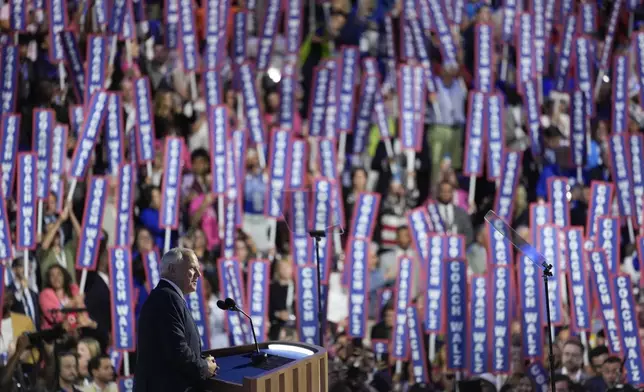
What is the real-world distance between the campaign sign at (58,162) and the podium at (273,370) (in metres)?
2.47

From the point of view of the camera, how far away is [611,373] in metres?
5.02

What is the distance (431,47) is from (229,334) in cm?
208

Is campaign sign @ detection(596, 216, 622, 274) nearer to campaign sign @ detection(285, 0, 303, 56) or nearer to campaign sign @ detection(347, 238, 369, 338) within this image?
campaign sign @ detection(347, 238, 369, 338)

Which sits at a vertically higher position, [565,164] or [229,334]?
[565,164]

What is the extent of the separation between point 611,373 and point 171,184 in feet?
8.90

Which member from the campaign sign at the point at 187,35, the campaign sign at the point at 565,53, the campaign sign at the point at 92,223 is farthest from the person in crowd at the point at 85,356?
the campaign sign at the point at 565,53

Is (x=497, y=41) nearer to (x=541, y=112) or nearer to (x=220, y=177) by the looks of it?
(x=541, y=112)

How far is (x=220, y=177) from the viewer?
16.9 feet

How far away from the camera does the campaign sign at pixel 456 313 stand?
504cm

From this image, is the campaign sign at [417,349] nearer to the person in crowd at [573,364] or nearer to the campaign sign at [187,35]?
the person in crowd at [573,364]

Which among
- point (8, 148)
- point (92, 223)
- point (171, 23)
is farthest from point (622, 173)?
point (8, 148)

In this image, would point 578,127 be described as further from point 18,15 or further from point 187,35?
point 18,15

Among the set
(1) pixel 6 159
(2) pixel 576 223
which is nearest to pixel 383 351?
(2) pixel 576 223

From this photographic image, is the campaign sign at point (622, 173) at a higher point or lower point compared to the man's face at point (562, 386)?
higher
